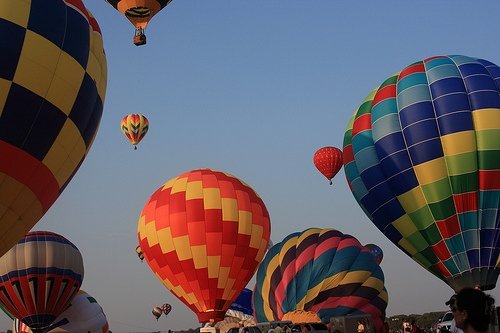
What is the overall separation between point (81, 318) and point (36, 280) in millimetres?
11319

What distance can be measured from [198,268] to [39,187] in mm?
11574

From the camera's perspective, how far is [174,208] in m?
24.2

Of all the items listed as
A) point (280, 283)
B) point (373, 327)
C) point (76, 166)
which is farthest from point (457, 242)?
point (76, 166)

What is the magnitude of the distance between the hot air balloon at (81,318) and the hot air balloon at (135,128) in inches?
365

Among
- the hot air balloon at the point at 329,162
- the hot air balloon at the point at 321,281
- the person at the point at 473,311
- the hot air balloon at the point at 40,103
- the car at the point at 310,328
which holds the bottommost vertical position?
the person at the point at 473,311

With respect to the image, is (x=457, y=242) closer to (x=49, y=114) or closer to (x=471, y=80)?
(x=471, y=80)

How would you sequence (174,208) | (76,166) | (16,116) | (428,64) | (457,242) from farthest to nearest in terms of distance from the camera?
(174,208) → (428,64) → (457,242) → (76,166) → (16,116)

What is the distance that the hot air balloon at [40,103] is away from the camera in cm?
1180

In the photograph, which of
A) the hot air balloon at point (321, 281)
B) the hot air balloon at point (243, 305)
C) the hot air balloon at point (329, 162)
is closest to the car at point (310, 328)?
the hot air balloon at point (321, 281)

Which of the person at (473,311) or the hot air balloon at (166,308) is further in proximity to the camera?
the hot air balloon at (166,308)

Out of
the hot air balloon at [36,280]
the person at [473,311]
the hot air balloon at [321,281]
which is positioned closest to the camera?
the person at [473,311]

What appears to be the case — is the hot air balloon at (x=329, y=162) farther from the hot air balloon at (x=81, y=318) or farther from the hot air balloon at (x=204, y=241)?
the hot air balloon at (x=81, y=318)

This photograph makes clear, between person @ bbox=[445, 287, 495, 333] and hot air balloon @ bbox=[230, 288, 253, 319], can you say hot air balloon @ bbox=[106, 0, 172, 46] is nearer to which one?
person @ bbox=[445, 287, 495, 333]

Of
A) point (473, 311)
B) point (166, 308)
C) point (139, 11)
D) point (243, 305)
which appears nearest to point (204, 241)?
point (139, 11)
